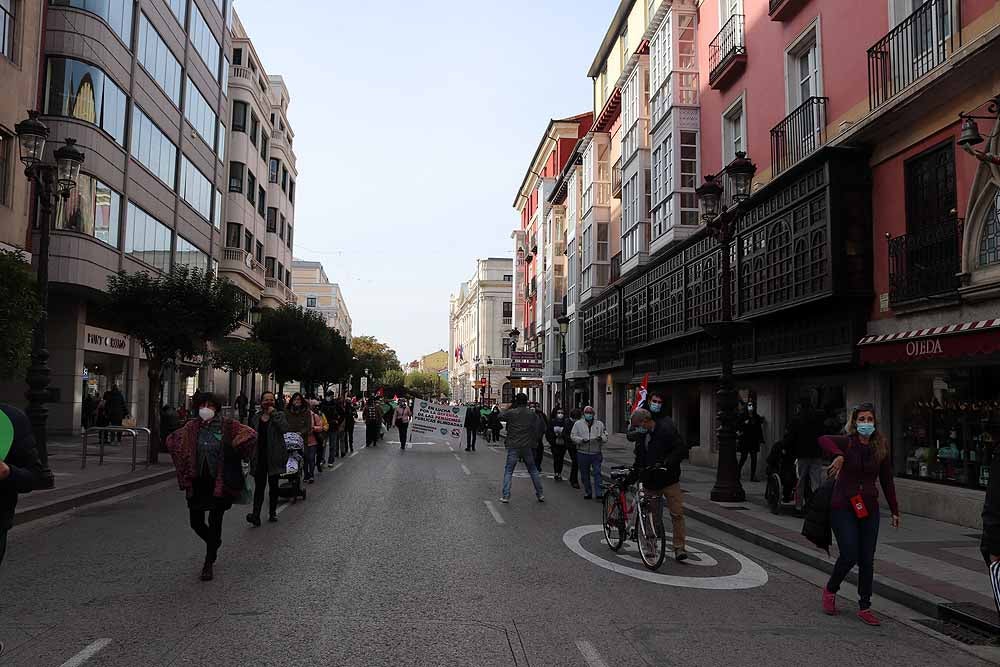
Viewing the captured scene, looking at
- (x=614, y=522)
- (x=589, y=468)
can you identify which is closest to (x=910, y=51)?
(x=589, y=468)

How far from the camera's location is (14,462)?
4.45m

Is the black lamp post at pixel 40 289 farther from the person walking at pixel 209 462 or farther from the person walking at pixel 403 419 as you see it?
the person walking at pixel 403 419

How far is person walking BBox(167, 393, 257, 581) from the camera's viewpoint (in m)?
7.35

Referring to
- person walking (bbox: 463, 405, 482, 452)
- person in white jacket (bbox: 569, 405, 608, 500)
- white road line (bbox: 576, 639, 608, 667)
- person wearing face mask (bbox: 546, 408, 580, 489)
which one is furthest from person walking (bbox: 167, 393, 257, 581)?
person walking (bbox: 463, 405, 482, 452)

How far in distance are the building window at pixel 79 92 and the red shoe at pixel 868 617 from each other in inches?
979

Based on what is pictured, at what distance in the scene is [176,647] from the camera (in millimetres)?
5336

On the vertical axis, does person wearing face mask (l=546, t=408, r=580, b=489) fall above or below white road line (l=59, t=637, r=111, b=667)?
above

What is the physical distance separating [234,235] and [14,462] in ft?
130

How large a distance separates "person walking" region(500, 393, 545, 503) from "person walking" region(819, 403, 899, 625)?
7.45m

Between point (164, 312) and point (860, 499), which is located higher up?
point (164, 312)

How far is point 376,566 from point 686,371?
16.7 metres

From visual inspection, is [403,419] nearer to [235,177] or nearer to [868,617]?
[235,177]

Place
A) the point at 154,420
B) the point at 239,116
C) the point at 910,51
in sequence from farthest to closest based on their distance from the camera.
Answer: the point at 239,116, the point at 154,420, the point at 910,51

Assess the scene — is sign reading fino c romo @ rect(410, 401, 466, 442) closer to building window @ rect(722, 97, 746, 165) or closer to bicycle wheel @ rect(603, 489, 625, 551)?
building window @ rect(722, 97, 746, 165)
